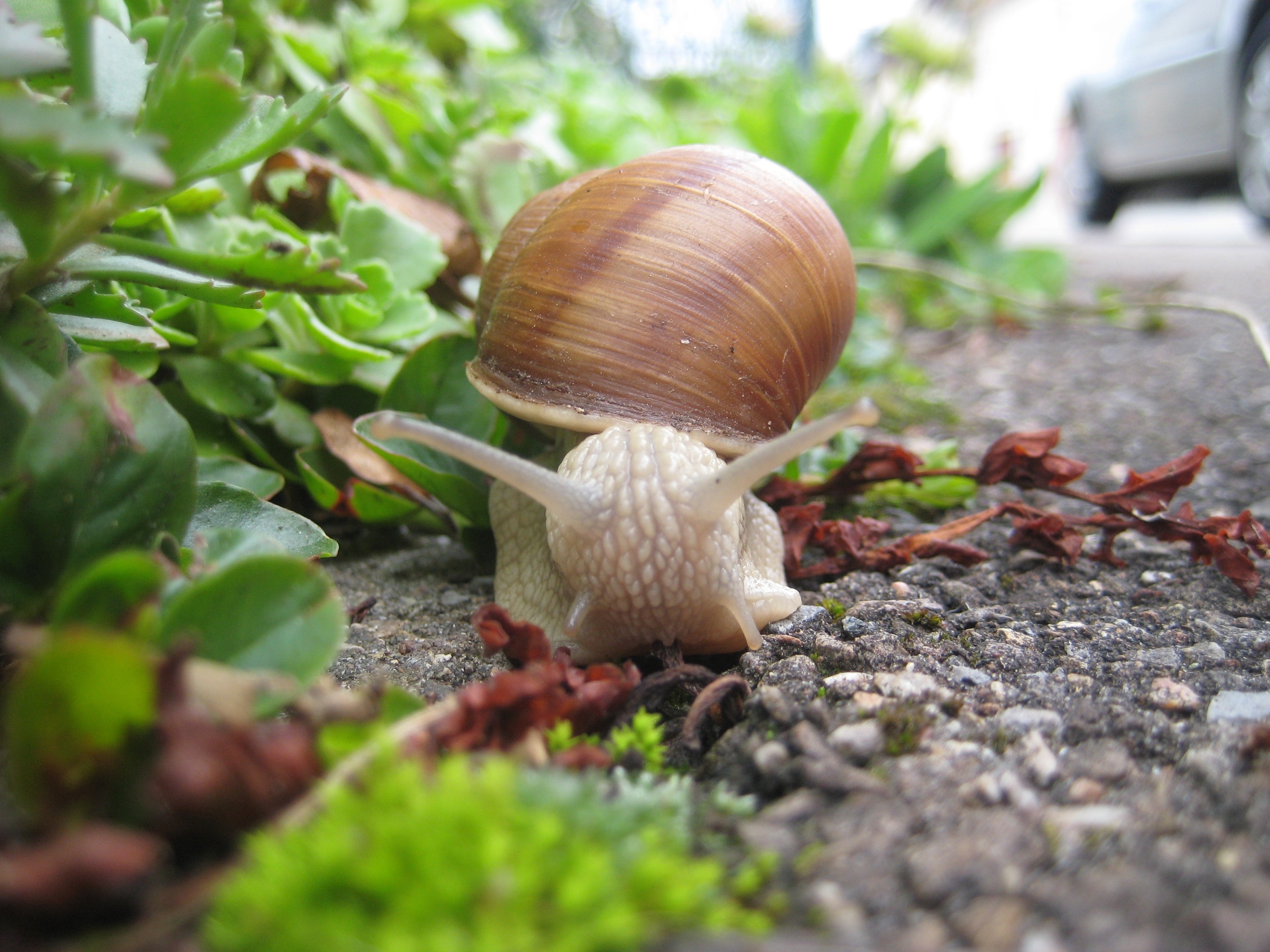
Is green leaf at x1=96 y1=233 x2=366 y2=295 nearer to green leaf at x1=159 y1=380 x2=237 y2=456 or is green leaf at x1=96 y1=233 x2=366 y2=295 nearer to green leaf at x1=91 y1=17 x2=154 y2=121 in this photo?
green leaf at x1=91 y1=17 x2=154 y2=121

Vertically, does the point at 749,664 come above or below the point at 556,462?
below

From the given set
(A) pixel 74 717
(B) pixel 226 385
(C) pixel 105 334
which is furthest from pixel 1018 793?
(B) pixel 226 385

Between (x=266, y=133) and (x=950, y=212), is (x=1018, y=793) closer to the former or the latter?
(x=266, y=133)

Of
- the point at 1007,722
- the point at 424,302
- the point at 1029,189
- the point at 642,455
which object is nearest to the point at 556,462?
the point at 642,455

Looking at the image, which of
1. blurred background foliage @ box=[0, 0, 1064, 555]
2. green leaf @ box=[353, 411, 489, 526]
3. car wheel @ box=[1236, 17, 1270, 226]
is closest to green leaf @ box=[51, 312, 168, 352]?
blurred background foliage @ box=[0, 0, 1064, 555]

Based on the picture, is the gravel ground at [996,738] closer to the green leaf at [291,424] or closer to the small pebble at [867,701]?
the small pebble at [867,701]

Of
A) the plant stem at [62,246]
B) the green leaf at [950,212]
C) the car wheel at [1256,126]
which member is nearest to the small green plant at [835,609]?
the plant stem at [62,246]

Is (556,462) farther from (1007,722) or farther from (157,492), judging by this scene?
(1007,722)
